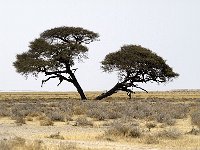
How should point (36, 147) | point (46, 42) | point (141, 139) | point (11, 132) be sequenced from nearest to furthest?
point (36, 147)
point (141, 139)
point (11, 132)
point (46, 42)

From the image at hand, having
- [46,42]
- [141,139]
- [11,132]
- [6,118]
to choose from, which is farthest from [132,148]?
[46,42]

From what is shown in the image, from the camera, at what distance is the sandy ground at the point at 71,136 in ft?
52.7

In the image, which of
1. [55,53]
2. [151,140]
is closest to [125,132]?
[151,140]

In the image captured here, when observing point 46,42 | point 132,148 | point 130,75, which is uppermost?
point 46,42

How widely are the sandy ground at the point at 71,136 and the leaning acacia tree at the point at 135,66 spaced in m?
31.6

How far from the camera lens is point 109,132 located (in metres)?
19.4

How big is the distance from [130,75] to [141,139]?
132ft

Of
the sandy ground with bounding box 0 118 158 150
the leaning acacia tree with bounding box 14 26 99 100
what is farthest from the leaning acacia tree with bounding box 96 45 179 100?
the sandy ground with bounding box 0 118 158 150

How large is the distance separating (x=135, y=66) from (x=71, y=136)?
38.3 m

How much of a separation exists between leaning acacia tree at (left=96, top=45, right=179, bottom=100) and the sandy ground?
3161cm

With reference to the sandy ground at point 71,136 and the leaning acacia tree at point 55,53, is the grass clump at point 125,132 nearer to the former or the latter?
the sandy ground at point 71,136

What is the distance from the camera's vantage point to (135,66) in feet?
186

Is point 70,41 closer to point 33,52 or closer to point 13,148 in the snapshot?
point 33,52

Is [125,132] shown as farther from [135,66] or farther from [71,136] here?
[135,66]
